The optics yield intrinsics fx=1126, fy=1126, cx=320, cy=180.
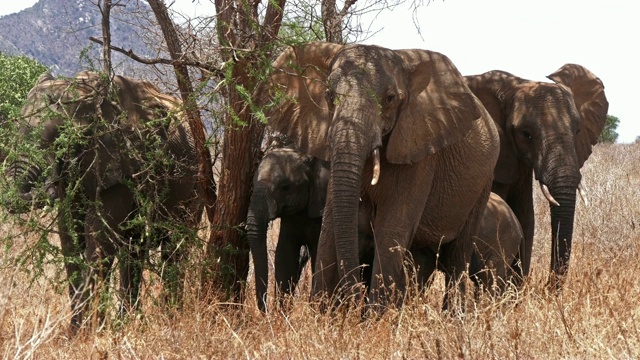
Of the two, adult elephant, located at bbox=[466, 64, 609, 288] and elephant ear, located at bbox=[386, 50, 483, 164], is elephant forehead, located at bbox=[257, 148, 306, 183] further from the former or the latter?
adult elephant, located at bbox=[466, 64, 609, 288]

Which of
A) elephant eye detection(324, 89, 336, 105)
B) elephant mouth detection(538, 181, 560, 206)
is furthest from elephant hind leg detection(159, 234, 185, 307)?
elephant mouth detection(538, 181, 560, 206)

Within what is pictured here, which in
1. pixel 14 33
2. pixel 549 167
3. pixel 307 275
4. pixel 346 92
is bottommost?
pixel 307 275

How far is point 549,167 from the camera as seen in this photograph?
9.01 meters

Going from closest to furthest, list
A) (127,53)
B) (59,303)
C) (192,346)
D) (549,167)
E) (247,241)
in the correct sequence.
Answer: (192,346)
(127,53)
(59,303)
(247,241)
(549,167)

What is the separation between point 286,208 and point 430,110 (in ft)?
5.09

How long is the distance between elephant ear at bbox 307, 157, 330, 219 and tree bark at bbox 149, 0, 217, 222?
0.74 meters

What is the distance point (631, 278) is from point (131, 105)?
361 cm

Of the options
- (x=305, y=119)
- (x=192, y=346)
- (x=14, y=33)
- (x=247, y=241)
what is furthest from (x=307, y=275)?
(x=14, y=33)

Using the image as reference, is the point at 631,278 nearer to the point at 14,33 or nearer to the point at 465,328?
the point at 465,328

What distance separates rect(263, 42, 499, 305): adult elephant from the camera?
6758 millimetres

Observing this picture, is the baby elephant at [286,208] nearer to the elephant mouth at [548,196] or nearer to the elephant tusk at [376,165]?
the elephant tusk at [376,165]

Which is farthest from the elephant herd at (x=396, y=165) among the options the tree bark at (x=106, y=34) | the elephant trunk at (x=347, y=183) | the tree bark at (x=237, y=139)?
the tree bark at (x=106, y=34)

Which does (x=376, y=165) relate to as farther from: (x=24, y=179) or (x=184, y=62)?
(x=24, y=179)

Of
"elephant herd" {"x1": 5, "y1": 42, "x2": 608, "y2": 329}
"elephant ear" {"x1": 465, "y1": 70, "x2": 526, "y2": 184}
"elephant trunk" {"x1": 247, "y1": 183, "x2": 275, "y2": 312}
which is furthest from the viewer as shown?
"elephant ear" {"x1": 465, "y1": 70, "x2": 526, "y2": 184}
